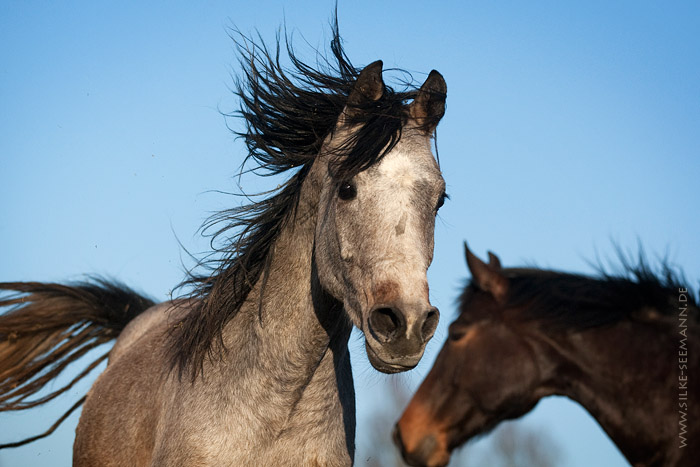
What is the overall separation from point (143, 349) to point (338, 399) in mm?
1846

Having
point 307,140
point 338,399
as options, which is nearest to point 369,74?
point 307,140

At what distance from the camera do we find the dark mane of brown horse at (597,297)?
402 centimetres

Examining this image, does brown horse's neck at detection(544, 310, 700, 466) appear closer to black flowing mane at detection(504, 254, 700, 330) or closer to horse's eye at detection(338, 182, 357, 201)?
black flowing mane at detection(504, 254, 700, 330)

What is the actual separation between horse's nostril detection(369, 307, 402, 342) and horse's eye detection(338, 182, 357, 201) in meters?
0.68

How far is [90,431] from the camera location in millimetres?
5859

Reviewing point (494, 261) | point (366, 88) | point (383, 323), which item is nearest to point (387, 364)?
point (383, 323)

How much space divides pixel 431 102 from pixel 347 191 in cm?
94

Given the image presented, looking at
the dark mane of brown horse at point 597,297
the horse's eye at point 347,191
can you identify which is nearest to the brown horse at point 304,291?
the horse's eye at point 347,191

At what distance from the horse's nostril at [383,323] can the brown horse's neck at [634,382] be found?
2.79 ft

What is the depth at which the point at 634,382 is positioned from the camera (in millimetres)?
3898

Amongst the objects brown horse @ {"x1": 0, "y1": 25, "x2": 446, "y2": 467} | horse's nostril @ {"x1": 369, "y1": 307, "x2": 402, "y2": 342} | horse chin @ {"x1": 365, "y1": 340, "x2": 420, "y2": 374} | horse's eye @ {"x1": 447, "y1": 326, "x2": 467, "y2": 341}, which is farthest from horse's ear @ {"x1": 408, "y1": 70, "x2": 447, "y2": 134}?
horse chin @ {"x1": 365, "y1": 340, "x2": 420, "y2": 374}

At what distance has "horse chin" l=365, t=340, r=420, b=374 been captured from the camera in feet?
12.3

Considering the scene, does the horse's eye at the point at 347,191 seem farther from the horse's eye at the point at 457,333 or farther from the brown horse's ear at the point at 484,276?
the horse's eye at the point at 457,333

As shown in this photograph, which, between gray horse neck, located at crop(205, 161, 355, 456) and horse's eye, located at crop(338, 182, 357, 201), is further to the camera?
gray horse neck, located at crop(205, 161, 355, 456)
